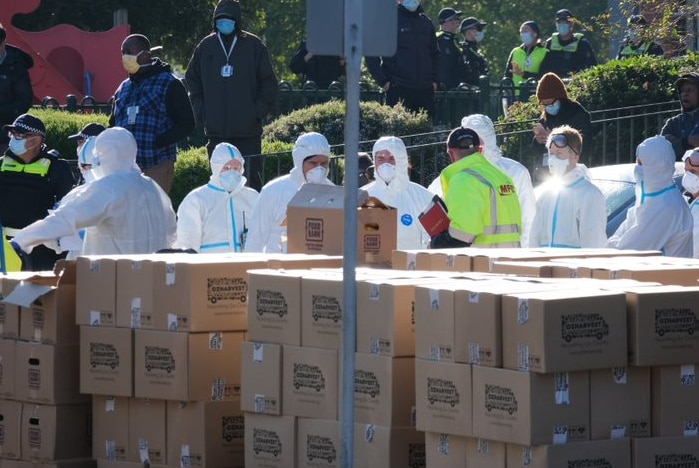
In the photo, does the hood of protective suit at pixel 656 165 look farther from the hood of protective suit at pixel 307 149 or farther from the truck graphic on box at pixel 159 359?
the truck graphic on box at pixel 159 359

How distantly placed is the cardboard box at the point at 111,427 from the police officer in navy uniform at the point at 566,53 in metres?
14.1

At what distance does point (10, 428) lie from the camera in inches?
412

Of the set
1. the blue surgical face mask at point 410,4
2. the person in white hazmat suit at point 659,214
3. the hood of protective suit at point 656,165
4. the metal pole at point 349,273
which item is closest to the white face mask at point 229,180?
the person in white hazmat suit at point 659,214

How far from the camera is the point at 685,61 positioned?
63.7 ft

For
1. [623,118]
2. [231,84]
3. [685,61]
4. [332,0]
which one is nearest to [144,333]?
[332,0]

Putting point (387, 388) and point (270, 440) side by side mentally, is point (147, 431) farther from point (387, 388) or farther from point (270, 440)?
point (387, 388)

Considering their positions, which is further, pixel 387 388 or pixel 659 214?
pixel 659 214

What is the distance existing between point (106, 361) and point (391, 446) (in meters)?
2.02

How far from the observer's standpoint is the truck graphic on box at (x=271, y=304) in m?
9.05

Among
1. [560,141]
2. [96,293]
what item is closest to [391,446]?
[96,293]

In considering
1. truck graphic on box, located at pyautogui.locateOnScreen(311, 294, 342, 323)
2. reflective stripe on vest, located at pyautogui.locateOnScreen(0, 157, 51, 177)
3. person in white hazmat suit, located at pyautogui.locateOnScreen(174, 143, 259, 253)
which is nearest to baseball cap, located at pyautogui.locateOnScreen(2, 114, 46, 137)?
reflective stripe on vest, located at pyautogui.locateOnScreen(0, 157, 51, 177)

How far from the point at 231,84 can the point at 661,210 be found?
20.5 feet

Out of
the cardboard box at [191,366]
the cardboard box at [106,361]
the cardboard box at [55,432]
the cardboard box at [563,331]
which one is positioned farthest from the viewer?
the cardboard box at [55,432]

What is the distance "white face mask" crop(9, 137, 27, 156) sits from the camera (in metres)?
14.7
